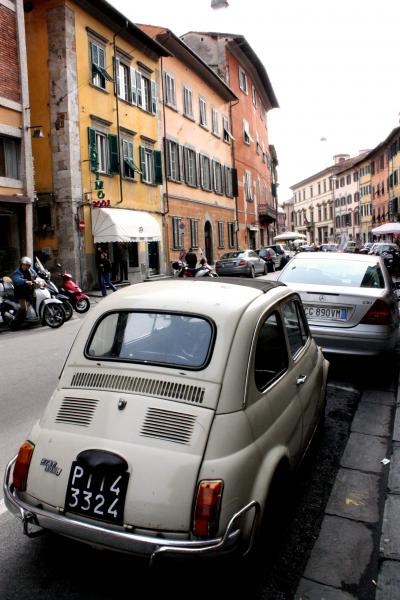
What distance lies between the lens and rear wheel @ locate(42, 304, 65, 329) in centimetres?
1189

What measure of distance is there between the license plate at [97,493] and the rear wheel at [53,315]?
9.59 meters

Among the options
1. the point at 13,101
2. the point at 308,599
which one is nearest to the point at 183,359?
the point at 308,599

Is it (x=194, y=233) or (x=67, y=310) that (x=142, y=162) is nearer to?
(x=194, y=233)

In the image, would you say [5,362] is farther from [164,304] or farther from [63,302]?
[164,304]

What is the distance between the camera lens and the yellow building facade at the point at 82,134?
20.0m

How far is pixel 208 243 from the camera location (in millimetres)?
34562

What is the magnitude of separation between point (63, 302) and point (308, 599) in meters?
10.7

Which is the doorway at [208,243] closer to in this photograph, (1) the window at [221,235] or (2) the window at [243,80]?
(1) the window at [221,235]

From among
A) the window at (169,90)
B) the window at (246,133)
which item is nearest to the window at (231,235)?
the window at (246,133)

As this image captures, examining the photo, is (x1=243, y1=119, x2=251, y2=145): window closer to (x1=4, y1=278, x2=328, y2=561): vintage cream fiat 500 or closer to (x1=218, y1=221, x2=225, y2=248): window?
(x1=218, y1=221, x2=225, y2=248): window

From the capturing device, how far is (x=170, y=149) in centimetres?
2834

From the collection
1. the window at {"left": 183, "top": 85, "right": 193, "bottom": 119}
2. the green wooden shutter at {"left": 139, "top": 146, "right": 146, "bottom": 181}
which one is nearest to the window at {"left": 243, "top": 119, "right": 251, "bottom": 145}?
the window at {"left": 183, "top": 85, "right": 193, "bottom": 119}

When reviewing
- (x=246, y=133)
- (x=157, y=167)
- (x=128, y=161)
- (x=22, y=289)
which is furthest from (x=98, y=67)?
(x=246, y=133)

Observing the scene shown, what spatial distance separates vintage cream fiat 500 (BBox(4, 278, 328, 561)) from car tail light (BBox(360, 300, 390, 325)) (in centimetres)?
338
